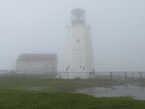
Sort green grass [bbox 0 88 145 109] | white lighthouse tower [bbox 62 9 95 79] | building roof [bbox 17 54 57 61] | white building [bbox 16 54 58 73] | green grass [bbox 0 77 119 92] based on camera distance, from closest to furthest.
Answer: green grass [bbox 0 88 145 109]
green grass [bbox 0 77 119 92]
white lighthouse tower [bbox 62 9 95 79]
white building [bbox 16 54 58 73]
building roof [bbox 17 54 57 61]

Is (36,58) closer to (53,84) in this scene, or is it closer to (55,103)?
(53,84)

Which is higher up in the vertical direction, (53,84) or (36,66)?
(36,66)

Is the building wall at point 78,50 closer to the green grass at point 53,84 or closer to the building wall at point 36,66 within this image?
the green grass at point 53,84

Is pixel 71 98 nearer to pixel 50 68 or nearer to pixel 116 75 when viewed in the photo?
pixel 116 75

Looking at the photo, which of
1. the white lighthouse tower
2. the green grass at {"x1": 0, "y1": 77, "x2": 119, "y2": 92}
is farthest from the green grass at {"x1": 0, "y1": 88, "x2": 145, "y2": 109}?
the white lighthouse tower

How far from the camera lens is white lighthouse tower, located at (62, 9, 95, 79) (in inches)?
831

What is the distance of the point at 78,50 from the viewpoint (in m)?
21.5

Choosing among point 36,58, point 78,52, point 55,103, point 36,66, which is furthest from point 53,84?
point 36,58

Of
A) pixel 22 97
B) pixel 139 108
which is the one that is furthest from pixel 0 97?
pixel 139 108

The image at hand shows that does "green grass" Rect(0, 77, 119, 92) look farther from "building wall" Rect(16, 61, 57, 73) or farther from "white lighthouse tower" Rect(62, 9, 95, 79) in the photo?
"building wall" Rect(16, 61, 57, 73)

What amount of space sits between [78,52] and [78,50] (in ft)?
0.86

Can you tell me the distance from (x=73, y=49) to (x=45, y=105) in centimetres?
1580

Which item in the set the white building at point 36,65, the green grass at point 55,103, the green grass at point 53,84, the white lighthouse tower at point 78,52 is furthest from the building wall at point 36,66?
the green grass at point 55,103

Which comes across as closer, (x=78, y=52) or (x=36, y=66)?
(x=78, y=52)
